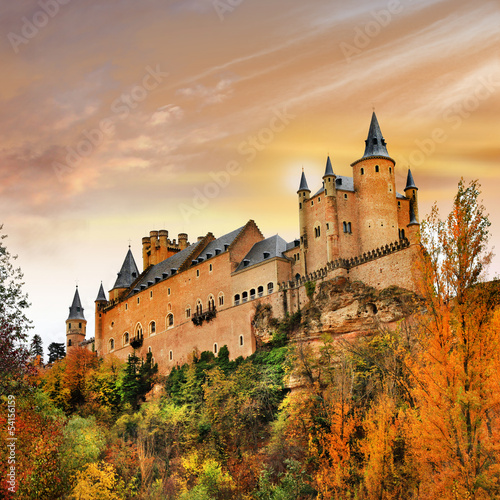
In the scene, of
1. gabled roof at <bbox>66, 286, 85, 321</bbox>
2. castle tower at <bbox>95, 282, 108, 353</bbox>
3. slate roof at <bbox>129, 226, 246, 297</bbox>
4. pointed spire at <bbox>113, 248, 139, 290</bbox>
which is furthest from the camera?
gabled roof at <bbox>66, 286, 85, 321</bbox>

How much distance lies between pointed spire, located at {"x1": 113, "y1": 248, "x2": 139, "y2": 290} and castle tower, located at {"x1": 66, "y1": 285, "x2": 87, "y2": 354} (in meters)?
16.7

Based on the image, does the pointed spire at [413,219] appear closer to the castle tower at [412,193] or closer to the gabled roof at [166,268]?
the castle tower at [412,193]

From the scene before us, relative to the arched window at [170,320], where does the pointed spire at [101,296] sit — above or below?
above

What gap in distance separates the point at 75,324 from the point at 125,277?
749 inches

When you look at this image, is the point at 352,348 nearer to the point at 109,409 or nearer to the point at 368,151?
the point at 368,151

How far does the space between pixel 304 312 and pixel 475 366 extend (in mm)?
30734

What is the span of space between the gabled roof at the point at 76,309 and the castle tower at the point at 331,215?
2257 inches

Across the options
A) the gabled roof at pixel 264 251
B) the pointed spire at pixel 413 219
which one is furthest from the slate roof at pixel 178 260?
the pointed spire at pixel 413 219

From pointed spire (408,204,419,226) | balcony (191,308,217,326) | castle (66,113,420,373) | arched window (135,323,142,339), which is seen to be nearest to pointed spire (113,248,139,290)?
castle (66,113,420,373)

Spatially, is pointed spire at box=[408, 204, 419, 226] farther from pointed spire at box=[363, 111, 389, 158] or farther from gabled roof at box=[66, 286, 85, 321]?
gabled roof at box=[66, 286, 85, 321]

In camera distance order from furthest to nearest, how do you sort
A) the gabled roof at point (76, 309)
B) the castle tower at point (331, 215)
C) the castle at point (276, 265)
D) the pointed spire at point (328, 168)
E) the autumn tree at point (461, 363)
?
the gabled roof at point (76, 309), the pointed spire at point (328, 168), the castle tower at point (331, 215), the castle at point (276, 265), the autumn tree at point (461, 363)

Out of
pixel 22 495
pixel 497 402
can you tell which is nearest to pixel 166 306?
pixel 22 495

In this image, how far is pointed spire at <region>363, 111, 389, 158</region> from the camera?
56.8m

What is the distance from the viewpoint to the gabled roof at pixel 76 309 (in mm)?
102062
